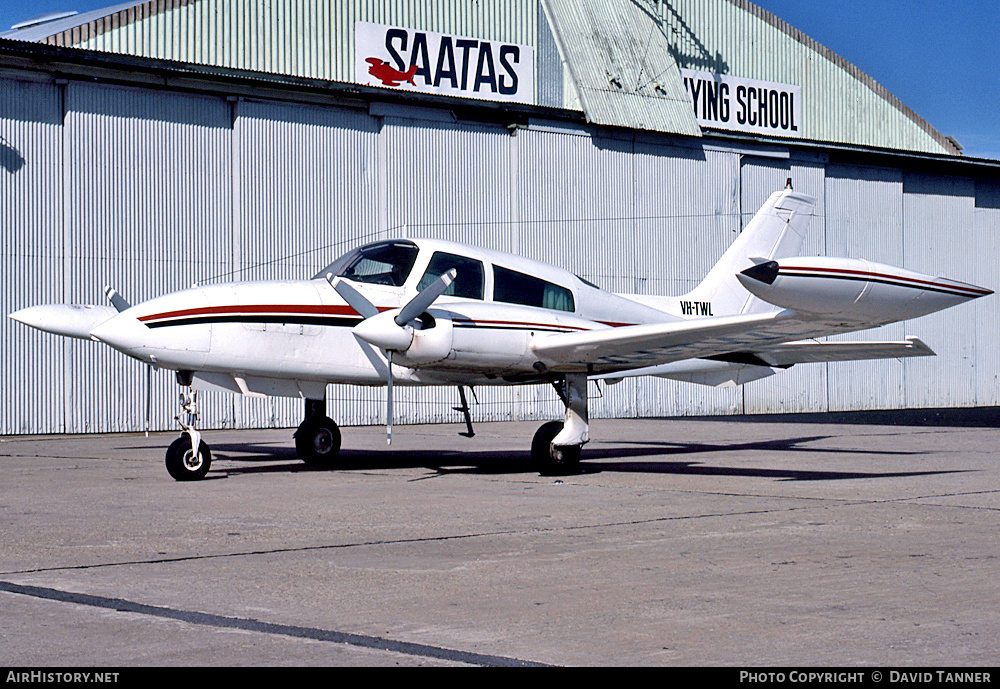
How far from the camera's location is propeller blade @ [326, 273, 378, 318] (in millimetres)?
12781

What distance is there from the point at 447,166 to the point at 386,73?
3101 mm

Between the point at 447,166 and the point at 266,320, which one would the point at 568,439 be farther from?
the point at 447,166

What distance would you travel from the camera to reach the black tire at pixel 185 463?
12508 mm

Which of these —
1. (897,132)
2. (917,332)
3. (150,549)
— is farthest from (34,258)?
(897,132)

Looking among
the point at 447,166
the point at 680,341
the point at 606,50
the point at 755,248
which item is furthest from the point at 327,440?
the point at 606,50

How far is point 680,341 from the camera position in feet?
41.2

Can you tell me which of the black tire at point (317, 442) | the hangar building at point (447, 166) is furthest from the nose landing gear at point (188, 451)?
the hangar building at point (447, 166)

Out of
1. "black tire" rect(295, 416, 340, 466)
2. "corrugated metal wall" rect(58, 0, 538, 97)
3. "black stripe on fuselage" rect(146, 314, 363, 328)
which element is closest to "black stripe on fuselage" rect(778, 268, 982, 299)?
"black stripe on fuselage" rect(146, 314, 363, 328)

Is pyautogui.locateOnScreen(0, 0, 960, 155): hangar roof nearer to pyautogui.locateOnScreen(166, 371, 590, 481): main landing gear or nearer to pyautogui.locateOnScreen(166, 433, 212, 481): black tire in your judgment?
pyautogui.locateOnScreen(166, 371, 590, 481): main landing gear

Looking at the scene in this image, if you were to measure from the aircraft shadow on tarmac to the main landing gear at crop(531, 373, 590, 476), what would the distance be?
0.58m

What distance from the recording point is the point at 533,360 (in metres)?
13.0

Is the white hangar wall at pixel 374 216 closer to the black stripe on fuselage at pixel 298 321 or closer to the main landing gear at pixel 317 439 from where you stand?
the main landing gear at pixel 317 439

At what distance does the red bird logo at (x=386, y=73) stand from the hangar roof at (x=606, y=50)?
0.21m

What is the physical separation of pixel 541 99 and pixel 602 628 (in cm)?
2826
